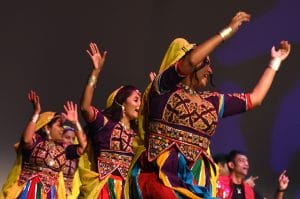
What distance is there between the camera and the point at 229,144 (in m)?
5.27

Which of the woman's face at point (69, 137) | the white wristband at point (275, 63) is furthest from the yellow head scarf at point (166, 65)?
the woman's face at point (69, 137)

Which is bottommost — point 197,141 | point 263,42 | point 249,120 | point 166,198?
point 166,198

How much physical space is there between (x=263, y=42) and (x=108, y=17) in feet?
4.25

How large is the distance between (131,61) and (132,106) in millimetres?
1844

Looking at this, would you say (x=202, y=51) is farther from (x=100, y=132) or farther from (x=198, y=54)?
(x=100, y=132)

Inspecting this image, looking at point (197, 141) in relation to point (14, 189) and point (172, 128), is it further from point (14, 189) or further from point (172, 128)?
point (14, 189)

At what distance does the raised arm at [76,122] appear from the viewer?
13.1 ft

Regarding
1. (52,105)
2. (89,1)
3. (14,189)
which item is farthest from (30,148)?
(89,1)

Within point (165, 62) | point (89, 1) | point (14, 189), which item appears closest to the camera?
point (165, 62)

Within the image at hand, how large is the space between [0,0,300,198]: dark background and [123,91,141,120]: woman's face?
1.43 metres

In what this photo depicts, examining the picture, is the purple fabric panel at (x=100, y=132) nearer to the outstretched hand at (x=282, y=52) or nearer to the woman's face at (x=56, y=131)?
the woman's face at (x=56, y=131)

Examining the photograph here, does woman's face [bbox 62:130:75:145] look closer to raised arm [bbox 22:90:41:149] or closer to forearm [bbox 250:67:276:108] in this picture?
raised arm [bbox 22:90:41:149]

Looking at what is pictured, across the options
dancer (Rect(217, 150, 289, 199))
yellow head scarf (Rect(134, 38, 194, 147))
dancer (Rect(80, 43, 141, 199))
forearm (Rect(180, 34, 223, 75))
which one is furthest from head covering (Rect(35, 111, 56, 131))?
forearm (Rect(180, 34, 223, 75))

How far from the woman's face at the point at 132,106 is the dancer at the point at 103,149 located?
0.09 meters
